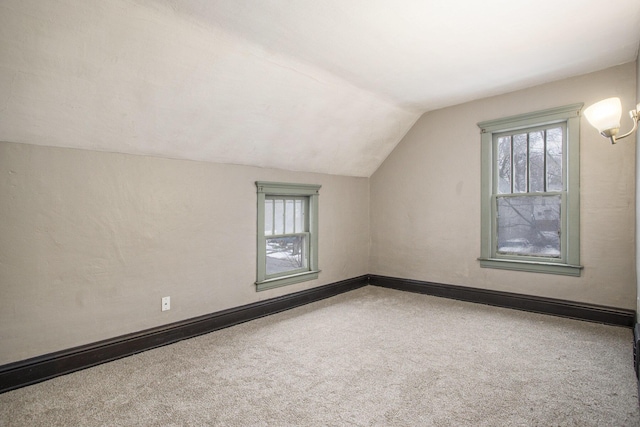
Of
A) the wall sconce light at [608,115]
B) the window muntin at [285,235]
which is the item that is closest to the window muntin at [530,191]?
the wall sconce light at [608,115]

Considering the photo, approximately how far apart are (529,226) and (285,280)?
2832 mm

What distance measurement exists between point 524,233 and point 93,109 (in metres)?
4.29

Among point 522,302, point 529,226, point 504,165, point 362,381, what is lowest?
point 362,381

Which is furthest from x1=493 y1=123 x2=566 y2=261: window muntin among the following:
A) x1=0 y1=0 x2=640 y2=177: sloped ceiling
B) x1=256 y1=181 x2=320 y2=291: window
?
x1=256 y1=181 x2=320 y2=291: window

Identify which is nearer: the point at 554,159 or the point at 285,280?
the point at 554,159

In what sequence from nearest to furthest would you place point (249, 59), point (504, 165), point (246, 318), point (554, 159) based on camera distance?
point (249, 59) → point (246, 318) → point (554, 159) → point (504, 165)

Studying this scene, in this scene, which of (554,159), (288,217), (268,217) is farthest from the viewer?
(288,217)

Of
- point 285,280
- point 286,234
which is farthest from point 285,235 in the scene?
point 285,280

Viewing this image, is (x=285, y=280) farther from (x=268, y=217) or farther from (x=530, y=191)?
(x=530, y=191)

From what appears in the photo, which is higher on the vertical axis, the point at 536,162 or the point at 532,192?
the point at 536,162

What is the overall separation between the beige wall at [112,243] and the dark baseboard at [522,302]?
2.07m

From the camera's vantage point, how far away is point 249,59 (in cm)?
270

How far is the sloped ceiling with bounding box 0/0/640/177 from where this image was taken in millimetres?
2068

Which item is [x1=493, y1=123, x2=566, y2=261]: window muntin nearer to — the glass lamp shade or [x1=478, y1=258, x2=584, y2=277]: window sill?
[x1=478, y1=258, x2=584, y2=277]: window sill
